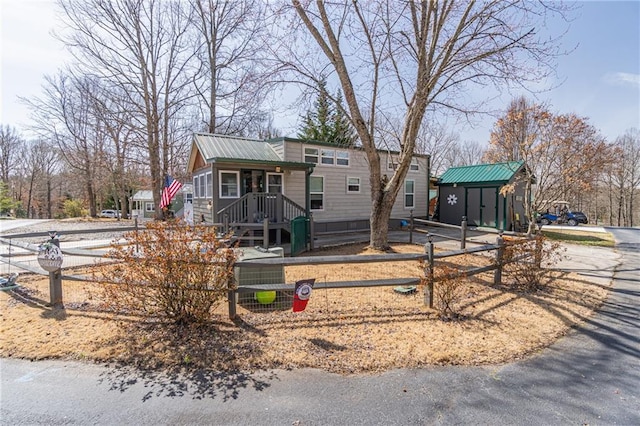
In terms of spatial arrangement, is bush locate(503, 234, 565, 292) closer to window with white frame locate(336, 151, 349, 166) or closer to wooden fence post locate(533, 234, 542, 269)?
wooden fence post locate(533, 234, 542, 269)

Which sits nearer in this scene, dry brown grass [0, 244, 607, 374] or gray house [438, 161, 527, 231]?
dry brown grass [0, 244, 607, 374]

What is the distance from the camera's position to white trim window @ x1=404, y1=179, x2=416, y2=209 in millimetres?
18538

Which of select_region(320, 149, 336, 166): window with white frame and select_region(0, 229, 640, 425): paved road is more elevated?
select_region(320, 149, 336, 166): window with white frame

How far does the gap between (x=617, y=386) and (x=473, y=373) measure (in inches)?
52.3

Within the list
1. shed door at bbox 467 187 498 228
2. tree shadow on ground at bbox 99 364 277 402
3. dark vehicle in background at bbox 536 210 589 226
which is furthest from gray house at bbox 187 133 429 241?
dark vehicle in background at bbox 536 210 589 226

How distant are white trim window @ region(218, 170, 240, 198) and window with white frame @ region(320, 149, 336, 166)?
4.55m

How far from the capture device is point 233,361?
3348 mm

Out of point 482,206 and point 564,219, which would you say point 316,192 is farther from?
point 564,219

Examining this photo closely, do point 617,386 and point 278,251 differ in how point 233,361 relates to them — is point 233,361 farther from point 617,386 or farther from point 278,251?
point 617,386

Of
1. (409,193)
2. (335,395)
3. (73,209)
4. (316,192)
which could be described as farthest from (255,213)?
(73,209)

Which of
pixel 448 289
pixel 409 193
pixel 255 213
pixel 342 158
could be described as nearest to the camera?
pixel 448 289

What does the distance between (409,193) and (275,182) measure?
364 inches

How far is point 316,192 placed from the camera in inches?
586

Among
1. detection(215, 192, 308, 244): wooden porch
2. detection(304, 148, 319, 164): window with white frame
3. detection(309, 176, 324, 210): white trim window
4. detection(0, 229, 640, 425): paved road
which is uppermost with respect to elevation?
detection(304, 148, 319, 164): window with white frame
